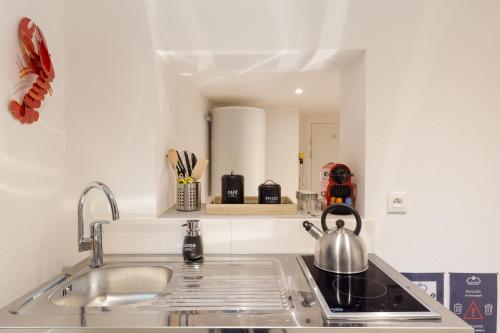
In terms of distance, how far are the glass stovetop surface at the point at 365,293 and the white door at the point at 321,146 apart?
11.0 feet

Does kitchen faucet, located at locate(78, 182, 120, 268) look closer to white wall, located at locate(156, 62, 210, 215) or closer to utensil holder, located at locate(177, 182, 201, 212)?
white wall, located at locate(156, 62, 210, 215)

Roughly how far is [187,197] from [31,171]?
0.58 m

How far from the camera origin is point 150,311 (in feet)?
2.59

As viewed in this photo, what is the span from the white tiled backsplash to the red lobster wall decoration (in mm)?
507

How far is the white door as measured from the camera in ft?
14.2

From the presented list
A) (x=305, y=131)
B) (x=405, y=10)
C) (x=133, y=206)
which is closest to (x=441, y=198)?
(x=405, y=10)

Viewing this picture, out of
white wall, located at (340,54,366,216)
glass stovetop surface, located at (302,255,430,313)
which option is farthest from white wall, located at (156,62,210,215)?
white wall, located at (340,54,366,216)

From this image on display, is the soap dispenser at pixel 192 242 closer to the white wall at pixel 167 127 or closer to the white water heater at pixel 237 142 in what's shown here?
the white wall at pixel 167 127

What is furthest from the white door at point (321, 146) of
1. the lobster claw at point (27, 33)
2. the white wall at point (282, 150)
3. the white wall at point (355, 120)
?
the lobster claw at point (27, 33)

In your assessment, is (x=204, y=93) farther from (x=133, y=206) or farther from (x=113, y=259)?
(x=113, y=259)

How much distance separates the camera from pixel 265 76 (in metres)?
2.17

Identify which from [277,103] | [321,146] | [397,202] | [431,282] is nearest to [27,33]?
[397,202]

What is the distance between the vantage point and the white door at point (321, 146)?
14.2 feet

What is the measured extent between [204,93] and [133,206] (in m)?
1.75
